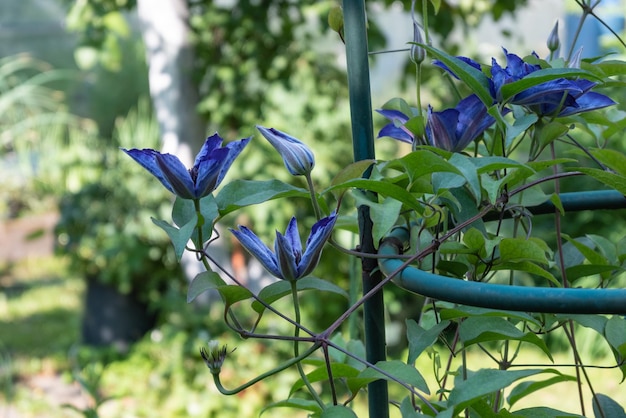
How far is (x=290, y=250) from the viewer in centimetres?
45

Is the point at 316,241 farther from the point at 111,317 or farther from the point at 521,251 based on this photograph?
the point at 111,317

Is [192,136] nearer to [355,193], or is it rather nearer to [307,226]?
[307,226]

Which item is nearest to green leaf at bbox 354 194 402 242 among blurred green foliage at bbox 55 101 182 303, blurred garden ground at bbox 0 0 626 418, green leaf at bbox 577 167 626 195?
green leaf at bbox 577 167 626 195

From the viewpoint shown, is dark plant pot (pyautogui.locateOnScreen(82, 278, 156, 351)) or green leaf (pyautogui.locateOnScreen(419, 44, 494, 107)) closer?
green leaf (pyautogui.locateOnScreen(419, 44, 494, 107))

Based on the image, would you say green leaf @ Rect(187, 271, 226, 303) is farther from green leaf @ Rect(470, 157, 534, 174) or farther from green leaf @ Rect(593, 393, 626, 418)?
green leaf @ Rect(593, 393, 626, 418)

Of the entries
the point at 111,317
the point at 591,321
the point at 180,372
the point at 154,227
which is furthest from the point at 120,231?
the point at 591,321

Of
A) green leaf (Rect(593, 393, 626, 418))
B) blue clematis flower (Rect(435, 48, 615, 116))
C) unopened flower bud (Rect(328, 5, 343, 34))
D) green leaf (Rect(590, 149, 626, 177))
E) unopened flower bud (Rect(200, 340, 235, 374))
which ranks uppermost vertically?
unopened flower bud (Rect(328, 5, 343, 34))

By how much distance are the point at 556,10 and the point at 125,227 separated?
205 centimetres

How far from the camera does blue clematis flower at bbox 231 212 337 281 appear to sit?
0.44 metres

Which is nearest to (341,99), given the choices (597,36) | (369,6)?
(369,6)

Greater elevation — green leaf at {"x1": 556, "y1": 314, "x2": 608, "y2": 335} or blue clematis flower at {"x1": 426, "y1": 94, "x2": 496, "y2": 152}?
blue clematis flower at {"x1": 426, "y1": 94, "x2": 496, "y2": 152}

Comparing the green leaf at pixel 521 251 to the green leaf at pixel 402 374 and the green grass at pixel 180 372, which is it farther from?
the green grass at pixel 180 372

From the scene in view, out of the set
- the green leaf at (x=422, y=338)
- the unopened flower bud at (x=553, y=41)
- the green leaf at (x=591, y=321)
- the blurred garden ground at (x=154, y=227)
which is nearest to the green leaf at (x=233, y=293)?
the green leaf at (x=422, y=338)

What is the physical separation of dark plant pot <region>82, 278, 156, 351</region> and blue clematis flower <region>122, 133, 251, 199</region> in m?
2.43
